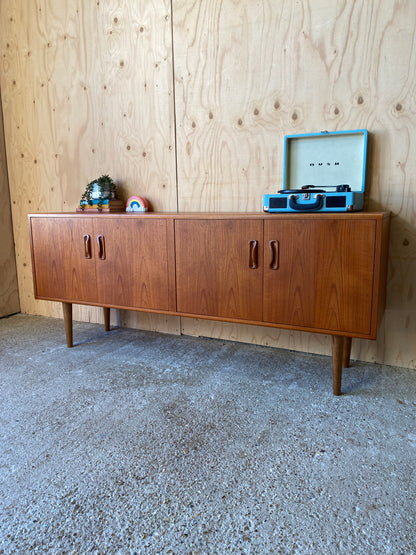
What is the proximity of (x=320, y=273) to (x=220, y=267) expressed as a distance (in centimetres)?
47

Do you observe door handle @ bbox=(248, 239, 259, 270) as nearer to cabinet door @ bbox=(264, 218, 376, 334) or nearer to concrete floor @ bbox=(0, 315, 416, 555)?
cabinet door @ bbox=(264, 218, 376, 334)

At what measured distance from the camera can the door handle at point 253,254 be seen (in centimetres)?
186

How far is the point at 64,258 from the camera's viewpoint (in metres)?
2.38

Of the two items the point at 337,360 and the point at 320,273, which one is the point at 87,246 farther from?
the point at 337,360

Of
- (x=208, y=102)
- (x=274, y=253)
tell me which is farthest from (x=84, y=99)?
(x=274, y=253)

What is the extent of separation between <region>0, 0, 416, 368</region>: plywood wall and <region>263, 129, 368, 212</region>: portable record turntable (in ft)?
0.21

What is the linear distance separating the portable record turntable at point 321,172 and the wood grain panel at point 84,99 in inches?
30.0

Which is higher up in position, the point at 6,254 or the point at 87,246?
the point at 87,246

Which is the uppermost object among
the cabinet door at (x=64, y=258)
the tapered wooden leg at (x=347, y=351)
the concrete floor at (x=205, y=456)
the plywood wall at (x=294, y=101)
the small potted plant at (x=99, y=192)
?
the plywood wall at (x=294, y=101)

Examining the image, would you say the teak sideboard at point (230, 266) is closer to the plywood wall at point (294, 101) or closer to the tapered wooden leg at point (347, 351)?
the tapered wooden leg at point (347, 351)

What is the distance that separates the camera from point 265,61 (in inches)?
84.4

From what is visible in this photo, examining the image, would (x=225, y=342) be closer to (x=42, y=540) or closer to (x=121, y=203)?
(x=121, y=203)

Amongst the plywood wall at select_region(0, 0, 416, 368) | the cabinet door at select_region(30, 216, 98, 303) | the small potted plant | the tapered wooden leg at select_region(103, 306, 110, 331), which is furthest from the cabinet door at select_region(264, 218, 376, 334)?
the tapered wooden leg at select_region(103, 306, 110, 331)

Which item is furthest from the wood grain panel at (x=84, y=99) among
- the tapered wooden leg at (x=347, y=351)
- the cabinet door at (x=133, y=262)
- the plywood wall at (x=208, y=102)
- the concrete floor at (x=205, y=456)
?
the tapered wooden leg at (x=347, y=351)
